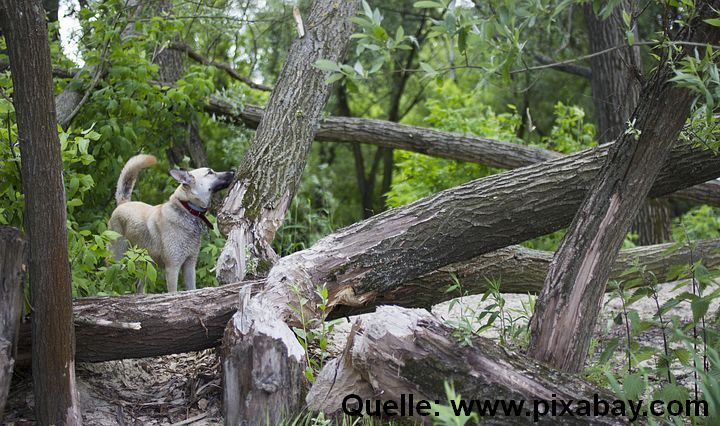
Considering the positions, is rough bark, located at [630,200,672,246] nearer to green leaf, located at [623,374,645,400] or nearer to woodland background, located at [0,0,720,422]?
woodland background, located at [0,0,720,422]

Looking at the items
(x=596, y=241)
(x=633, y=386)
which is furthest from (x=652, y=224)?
(x=633, y=386)

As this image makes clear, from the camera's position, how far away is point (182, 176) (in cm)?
625

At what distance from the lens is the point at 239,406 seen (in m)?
3.99

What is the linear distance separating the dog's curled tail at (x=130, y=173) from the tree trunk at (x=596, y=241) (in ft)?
12.1

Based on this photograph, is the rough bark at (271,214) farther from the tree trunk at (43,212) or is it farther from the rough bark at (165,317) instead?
the tree trunk at (43,212)

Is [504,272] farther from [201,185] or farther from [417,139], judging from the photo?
[417,139]

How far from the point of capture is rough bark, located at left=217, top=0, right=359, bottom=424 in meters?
3.94

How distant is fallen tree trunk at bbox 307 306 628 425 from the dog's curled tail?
3193 mm

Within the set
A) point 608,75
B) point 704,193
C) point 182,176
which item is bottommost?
point 704,193

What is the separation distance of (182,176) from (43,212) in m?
2.41

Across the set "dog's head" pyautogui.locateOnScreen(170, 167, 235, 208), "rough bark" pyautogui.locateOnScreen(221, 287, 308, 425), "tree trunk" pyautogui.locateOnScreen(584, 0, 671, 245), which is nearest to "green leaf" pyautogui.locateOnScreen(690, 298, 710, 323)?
"rough bark" pyautogui.locateOnScreen(221, 287, 308, 425)

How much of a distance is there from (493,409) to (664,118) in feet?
5.94

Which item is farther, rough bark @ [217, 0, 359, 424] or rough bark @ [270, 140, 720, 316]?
rough bark @ [270, 140, 720, 316]

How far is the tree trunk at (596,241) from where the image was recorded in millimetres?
4121
